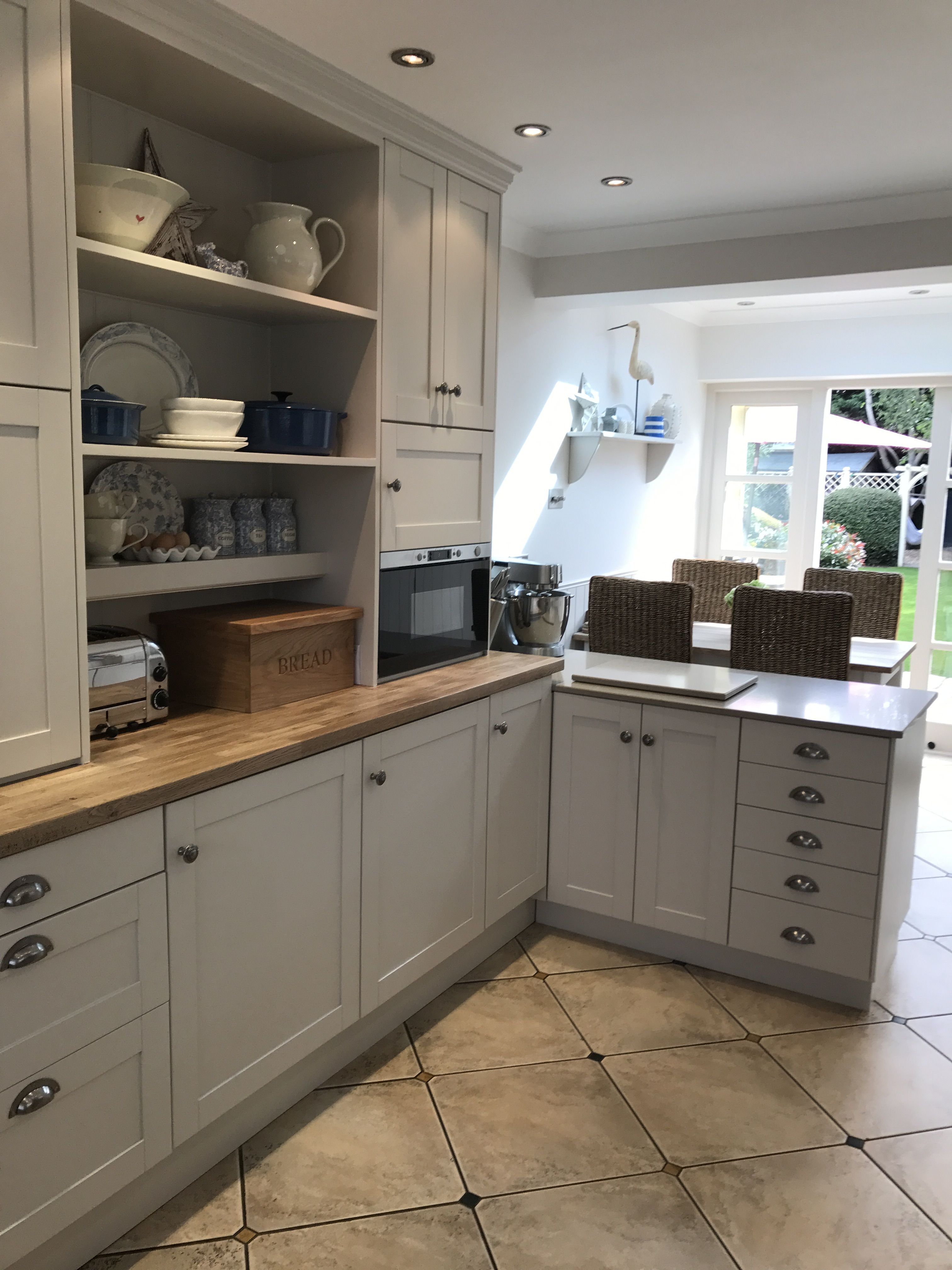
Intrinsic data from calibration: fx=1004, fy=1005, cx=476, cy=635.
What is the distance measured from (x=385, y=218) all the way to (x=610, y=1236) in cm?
225

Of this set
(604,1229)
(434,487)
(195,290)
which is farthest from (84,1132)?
(434,487)

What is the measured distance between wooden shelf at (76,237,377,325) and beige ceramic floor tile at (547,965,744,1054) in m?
1.84

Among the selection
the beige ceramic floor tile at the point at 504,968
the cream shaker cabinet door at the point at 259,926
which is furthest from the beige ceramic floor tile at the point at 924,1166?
the cream shaker cabinet door at the point at 259,926

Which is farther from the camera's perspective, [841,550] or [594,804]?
[841,550]

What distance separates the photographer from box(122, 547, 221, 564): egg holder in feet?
6.89

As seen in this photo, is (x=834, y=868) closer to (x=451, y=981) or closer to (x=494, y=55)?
(x=451, y=981)

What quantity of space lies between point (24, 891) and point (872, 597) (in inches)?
Result: 158

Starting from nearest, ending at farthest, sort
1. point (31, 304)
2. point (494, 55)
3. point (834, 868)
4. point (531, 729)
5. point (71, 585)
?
point (31, 304) < point (71, 585) < point (494, 55) < point (834, 868) < point (531, 729)

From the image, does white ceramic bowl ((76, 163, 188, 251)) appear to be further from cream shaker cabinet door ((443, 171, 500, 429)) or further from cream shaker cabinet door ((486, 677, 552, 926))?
cream shaker cabinet door ((486, 677, 552, 926))

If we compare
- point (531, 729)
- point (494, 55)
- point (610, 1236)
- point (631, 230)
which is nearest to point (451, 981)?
point (531, 729)

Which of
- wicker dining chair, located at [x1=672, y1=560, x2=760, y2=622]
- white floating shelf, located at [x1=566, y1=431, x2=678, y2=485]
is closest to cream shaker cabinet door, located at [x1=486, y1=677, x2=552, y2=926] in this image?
white floating shelf, located at [x1=566, y1=431, x2=678, y2=485]

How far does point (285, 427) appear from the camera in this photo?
230cm

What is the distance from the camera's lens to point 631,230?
3.76 metres

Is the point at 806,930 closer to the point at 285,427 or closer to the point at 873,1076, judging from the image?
the point at 873,1076
